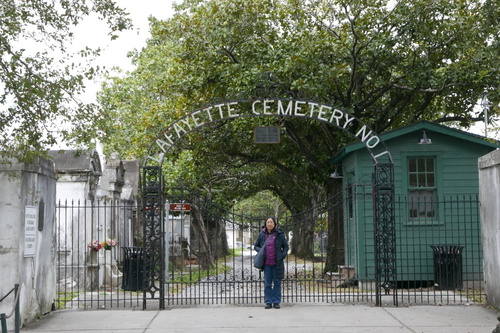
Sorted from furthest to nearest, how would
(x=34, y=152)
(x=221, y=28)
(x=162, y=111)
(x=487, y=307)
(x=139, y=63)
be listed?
(x=139, y=63), (x=162, y=111), (x=221, y=28), (x=487, y=307), (x=34, y=152)

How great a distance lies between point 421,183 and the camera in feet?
62.4

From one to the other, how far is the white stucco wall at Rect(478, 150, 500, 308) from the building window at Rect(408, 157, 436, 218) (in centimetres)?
440

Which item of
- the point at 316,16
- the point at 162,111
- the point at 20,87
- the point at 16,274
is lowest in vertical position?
the point at 16,274

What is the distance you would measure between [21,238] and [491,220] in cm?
852

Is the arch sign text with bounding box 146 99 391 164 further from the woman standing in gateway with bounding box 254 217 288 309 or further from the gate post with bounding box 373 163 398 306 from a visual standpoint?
the woman standing in gateway with bounding box 254 217 288 309

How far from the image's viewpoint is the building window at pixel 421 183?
18859mm

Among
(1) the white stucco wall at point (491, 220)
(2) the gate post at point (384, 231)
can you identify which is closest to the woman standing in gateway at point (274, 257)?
(2) the gate post at point (384, 231)

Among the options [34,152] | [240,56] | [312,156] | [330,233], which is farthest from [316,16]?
[34,152]

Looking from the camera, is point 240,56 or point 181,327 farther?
point 240,56

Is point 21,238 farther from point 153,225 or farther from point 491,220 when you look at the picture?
point 491,220

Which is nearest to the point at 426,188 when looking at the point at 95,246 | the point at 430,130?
the point at 430,130

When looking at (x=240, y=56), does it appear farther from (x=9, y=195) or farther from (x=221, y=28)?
(x=9, y=195)

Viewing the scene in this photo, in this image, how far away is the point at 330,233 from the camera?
22.3 m

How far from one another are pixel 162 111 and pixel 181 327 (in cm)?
1672
